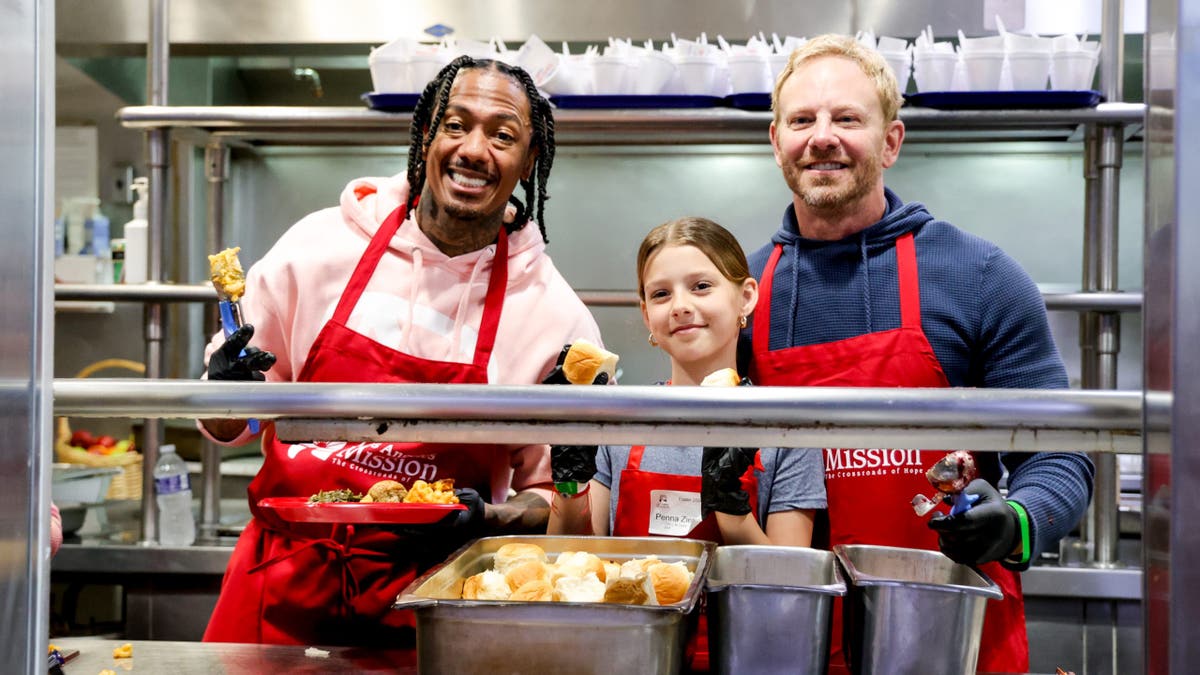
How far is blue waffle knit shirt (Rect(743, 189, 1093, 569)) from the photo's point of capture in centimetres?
194

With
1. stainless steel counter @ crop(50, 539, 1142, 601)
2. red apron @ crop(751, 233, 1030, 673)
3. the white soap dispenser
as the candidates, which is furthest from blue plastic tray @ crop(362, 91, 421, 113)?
red apron @ crop(751, 233, 1030, 673)

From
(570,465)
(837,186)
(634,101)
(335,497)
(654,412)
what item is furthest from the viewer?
(634,101)

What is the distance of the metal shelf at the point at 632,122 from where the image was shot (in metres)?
3.15

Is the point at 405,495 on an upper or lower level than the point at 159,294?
lower

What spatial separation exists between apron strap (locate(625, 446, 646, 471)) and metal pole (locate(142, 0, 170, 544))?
6.32 feet

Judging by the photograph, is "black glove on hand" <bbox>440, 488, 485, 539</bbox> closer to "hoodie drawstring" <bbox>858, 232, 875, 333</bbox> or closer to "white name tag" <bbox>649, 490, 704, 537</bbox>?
"white name tag" <bbox>649, 490, 704, 537</bbox>

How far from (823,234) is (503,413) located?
3.97 feet

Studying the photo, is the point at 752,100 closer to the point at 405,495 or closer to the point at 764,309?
the point at 764,309

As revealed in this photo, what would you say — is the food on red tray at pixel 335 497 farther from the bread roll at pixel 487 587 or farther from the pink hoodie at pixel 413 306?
the bread roll at pixel 487 587

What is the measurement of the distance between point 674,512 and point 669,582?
678mm

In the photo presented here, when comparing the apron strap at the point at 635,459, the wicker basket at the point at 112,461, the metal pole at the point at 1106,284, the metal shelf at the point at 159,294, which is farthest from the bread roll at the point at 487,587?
the wicker basket at the point at 112,461

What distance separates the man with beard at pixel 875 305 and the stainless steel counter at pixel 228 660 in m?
0.85

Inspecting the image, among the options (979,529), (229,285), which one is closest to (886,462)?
(979,529)

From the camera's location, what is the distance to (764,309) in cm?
218
